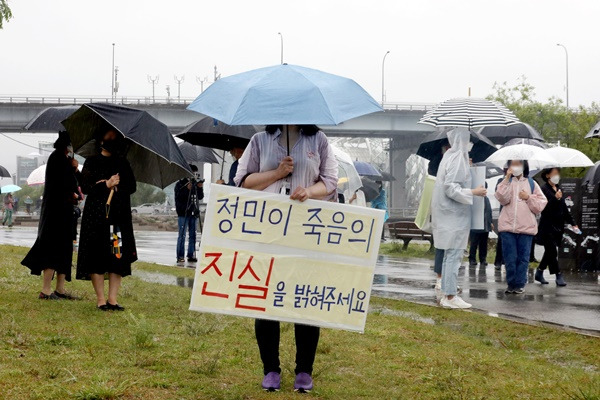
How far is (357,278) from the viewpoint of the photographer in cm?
629

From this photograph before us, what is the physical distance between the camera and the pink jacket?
13.8 meters

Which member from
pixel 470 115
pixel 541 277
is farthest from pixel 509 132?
pixel 470 115

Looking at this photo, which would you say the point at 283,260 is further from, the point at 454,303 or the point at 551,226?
the point at 551,226

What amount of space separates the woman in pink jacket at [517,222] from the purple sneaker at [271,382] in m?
8.13

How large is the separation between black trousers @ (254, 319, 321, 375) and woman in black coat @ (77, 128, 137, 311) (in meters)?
3.72

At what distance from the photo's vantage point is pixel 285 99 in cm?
608

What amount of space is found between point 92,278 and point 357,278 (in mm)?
4341

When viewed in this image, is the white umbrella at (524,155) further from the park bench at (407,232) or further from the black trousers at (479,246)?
the park bench at (407,232)

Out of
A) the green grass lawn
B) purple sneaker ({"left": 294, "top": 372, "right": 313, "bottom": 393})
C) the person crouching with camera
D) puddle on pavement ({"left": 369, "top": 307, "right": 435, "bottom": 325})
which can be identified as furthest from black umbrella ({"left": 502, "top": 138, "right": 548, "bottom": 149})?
purple sneaker ({"left": 294, "top": 372, "right": 313, "bottom": 393})

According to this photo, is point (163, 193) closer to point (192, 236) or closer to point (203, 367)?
point (192, 236)

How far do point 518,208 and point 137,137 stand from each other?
20.7ft

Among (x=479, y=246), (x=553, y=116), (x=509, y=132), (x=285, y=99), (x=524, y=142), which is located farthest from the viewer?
(x=553, y=116)

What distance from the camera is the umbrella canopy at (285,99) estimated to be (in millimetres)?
5996

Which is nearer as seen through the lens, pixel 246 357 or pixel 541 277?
pixel 246 357
